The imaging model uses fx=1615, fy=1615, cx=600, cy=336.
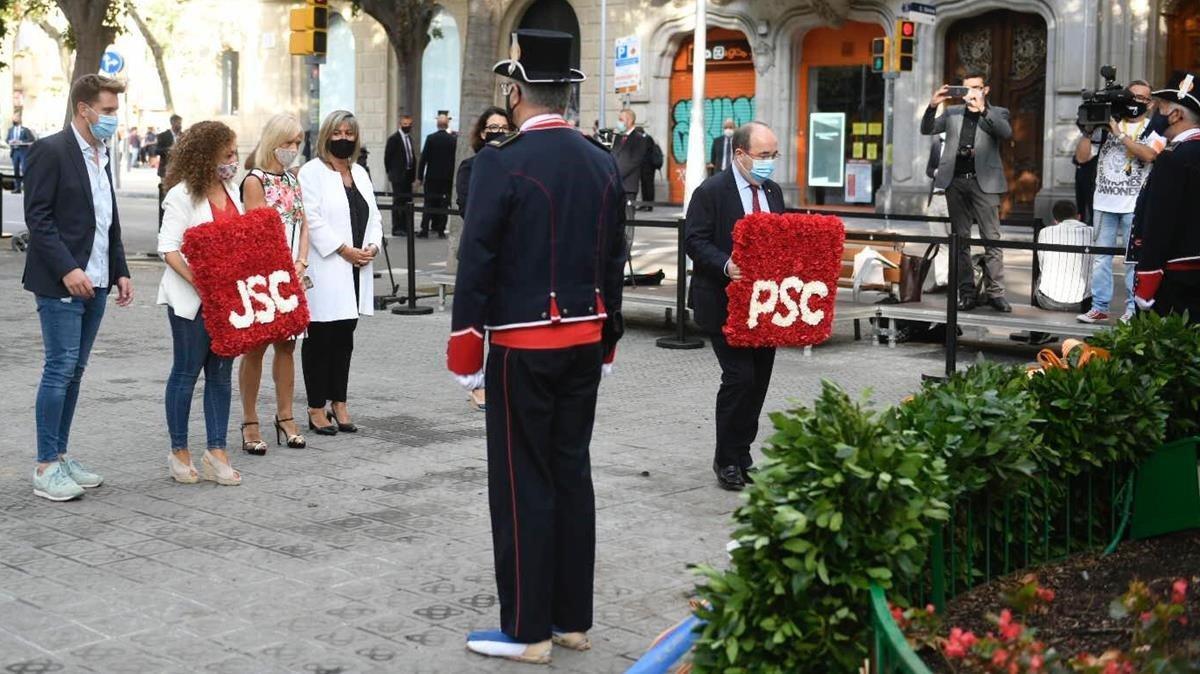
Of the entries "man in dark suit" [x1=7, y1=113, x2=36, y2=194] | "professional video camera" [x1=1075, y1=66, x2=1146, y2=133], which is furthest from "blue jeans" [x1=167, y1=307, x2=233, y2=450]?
"man in dark suit" [x1=7, y1=113, x2=36, y2=194]

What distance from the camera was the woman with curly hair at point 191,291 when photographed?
784 cm

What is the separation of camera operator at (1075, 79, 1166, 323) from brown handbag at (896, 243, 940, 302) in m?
1.35

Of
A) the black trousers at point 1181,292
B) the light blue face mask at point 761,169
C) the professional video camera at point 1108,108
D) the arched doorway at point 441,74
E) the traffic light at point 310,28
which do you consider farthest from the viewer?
the arched doorway at point 441,74

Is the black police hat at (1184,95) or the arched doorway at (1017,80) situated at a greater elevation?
the arched doorway at (1017,80)

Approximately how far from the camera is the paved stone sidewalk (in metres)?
5.38

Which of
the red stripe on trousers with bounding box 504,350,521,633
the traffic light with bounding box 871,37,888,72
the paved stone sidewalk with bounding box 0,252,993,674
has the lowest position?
the paved stone sidewalk with bounding box 0,252,993,674

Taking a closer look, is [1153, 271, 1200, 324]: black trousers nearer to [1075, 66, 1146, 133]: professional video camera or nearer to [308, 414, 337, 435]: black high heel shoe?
[308, 414, 337, 435]: black high heel shoe

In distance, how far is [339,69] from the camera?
42344 millimetres

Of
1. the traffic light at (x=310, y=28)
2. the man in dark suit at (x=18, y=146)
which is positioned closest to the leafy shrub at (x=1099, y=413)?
the traffic light at (x=310, y=28)

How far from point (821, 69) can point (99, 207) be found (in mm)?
26289

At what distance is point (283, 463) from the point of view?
8.46m

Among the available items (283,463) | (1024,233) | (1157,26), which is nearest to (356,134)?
(283,463)

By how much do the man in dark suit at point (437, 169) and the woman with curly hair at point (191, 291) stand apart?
17.6 meters

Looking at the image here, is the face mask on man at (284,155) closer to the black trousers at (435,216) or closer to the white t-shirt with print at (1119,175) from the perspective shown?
the white t-shirt with print at (1119,175)
